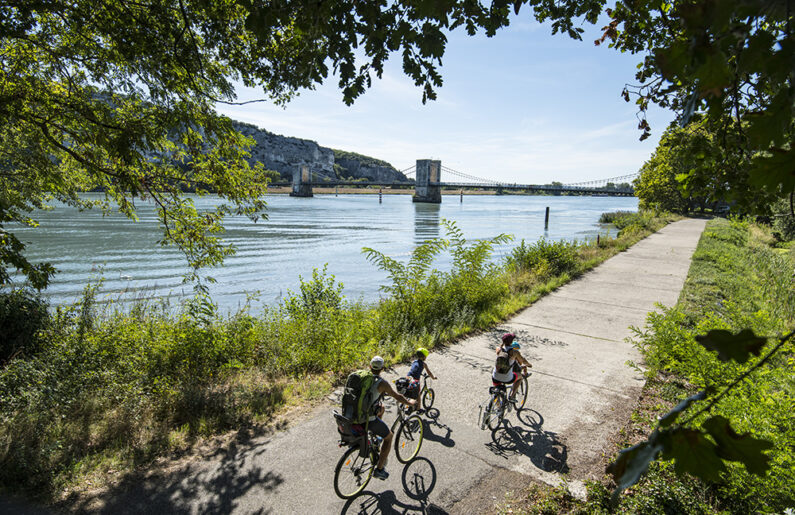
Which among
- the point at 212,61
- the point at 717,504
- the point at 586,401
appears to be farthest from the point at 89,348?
the point at 717,504

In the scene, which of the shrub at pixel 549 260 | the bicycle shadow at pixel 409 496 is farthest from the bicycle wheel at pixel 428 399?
the shrub at pixel 549 260

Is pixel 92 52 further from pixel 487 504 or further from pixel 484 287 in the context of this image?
pixel 484 287

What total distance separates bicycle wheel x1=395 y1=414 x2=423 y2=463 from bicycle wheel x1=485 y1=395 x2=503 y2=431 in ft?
3.32

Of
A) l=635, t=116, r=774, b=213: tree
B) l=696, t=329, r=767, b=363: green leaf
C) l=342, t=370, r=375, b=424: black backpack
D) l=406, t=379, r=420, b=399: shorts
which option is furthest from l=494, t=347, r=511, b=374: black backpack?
l=696, t=329, r=767, b=363: green leaf

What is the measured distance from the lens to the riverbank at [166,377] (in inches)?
181

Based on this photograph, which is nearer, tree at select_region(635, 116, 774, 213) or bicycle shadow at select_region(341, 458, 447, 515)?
tree at select_region(635, 116, 774, 213)

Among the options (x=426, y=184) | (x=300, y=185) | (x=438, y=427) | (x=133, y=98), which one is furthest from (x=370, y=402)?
(x=300, y=185)

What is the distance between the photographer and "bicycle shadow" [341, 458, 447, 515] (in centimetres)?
411

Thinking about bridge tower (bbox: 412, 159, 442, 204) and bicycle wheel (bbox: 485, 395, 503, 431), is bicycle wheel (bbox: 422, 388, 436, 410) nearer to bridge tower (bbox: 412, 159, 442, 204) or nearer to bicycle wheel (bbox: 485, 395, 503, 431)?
bicycle wheel (bbox: 485, 395, 503, 431)

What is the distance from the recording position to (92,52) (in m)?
6.83

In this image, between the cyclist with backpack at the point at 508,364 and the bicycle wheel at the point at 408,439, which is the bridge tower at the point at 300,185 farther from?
the bicycle wheel at the point at 408,439

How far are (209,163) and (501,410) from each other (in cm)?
687

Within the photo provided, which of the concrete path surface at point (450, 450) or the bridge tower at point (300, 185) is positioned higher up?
the bridge tower at point (300, 185)

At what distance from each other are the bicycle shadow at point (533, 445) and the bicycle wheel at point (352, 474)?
166 centimetres
